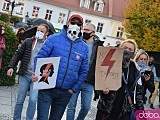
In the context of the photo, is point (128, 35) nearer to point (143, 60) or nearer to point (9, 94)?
point (9, 94)

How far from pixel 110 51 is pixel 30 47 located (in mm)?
1559

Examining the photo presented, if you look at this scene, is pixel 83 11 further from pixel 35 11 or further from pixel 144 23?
pixel 144 23

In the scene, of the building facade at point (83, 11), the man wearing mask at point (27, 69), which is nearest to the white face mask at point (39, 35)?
the man wearing mask at point (27, 69)

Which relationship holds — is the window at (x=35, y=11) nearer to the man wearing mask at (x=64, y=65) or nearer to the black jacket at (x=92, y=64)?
the black jacket at (x=92, y=64)

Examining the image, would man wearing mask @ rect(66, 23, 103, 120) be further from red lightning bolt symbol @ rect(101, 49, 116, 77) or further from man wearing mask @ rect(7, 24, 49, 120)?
red lightning bolt symbol @ rect(101, 49, 116, 77)

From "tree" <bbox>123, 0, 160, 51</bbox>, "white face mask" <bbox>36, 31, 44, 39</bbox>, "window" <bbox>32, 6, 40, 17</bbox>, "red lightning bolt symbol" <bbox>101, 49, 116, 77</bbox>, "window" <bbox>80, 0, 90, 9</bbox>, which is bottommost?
"red lightning bolt symbol" <bbox>101, 49, 116, 77</bbox>

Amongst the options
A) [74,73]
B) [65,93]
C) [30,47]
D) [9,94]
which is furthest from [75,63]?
[9,94]

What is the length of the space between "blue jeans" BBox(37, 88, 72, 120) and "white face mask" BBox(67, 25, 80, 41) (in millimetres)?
659

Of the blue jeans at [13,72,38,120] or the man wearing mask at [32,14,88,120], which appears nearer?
the man wearing mask at [32,14,88,120]

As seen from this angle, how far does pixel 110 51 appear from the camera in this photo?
4324mm

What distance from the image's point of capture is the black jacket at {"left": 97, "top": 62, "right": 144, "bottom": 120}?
4.41m

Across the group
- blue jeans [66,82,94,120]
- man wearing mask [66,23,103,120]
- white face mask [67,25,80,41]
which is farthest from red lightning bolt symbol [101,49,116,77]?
blue jeans [66,82,94,120]

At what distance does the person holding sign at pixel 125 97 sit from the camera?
441 centimetres

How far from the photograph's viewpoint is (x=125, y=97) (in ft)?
14.5
